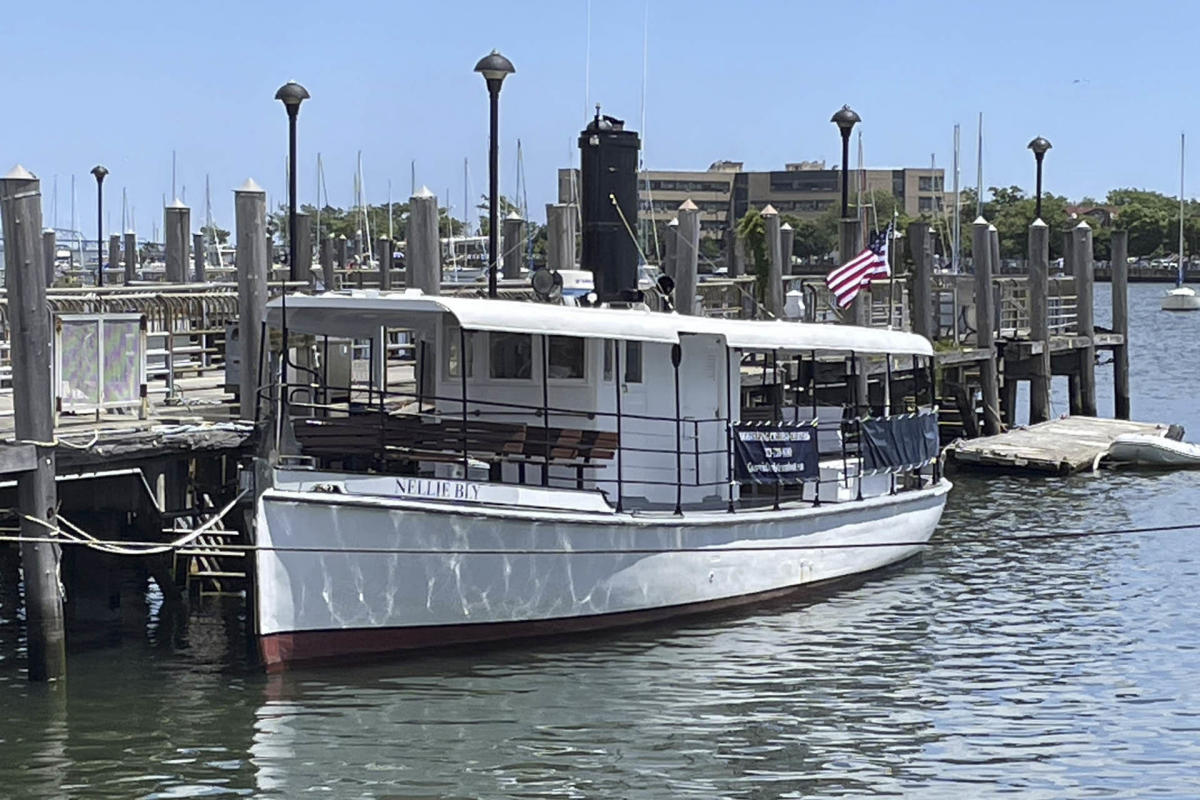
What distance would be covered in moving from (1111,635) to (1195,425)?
87.5 ft

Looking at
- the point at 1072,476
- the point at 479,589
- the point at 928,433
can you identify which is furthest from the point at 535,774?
the point at 1072,476


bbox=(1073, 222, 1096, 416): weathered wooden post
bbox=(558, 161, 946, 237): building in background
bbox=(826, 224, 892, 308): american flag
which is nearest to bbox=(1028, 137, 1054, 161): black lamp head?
bbox=(1073, 222, 1096, 416): weathered wooden post

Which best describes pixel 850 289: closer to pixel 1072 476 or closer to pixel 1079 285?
pixel 1072 476

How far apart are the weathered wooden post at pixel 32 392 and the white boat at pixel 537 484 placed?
1.79 m

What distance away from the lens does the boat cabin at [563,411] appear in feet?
58.5

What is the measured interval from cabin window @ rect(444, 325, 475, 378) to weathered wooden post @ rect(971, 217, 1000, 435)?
17.5 meters

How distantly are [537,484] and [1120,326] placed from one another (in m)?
25.3

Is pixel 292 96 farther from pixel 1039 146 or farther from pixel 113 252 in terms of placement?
pixel 113 252

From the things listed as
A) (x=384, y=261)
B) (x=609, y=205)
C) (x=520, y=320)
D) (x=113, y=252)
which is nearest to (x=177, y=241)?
(x=384, y=261)

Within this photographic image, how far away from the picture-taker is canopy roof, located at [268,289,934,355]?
1745 centimetres

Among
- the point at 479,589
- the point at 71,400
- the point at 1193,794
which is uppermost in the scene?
the point at 71,400

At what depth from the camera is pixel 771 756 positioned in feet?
49.4

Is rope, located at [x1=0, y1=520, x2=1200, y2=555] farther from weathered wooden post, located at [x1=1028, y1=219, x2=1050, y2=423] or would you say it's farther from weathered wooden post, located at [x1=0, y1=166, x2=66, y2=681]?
weathered wooden post, located at [x1=1028, y1=219, x2=1050, y2=423]

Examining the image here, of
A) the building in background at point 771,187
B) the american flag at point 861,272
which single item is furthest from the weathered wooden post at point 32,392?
the building in background at point 771,187
